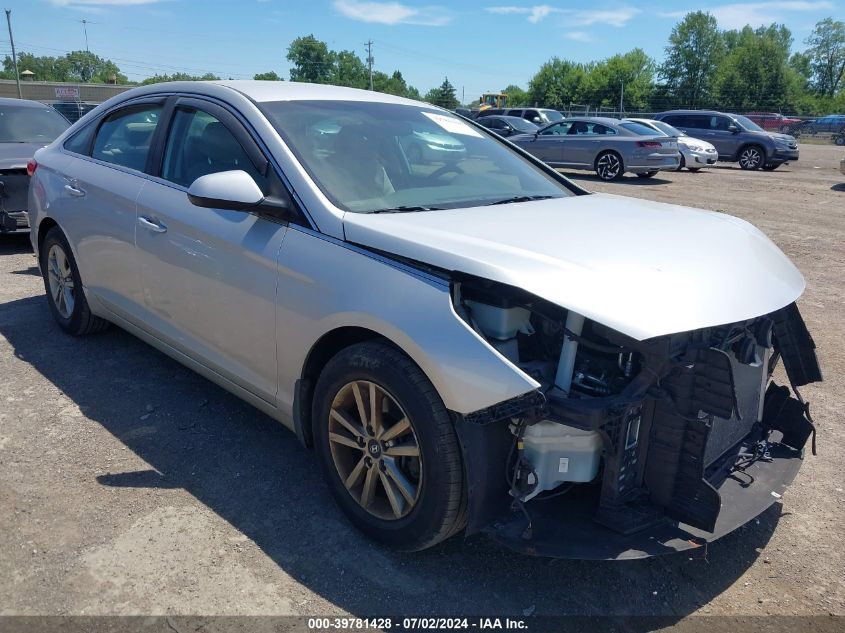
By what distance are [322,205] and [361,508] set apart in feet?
4.16

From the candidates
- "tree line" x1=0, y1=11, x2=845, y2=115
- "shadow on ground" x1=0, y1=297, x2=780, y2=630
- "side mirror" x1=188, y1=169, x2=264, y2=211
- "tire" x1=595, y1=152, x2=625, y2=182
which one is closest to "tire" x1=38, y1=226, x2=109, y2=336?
"shadow on ground" x1=0, y1=297, x2=780, y2=630

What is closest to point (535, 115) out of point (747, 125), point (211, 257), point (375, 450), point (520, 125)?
point (520, 125)

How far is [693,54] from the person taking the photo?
311 ft

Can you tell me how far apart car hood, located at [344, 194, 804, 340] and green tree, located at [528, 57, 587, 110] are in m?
96.3

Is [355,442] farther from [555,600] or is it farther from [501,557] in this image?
[555,600]

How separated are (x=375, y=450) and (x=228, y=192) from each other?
4.11ft

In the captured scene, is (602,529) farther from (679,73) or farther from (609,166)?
(679,73)

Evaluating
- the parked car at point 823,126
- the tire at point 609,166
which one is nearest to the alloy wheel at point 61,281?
the tire at point 609,166

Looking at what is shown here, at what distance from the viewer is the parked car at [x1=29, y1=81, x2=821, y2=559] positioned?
2.35 metres

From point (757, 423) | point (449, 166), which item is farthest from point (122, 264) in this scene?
point (757, 423)

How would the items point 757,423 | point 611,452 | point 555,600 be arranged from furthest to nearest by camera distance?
point 757,423
point 555,600
point 611,452

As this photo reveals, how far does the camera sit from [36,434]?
3738 mm

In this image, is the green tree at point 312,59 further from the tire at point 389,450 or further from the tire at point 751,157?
the tire at point 389,450

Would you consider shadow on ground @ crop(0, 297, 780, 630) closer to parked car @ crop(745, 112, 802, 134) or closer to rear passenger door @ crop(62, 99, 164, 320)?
rear passenger door @ crop(62, 99, 164, 320)
